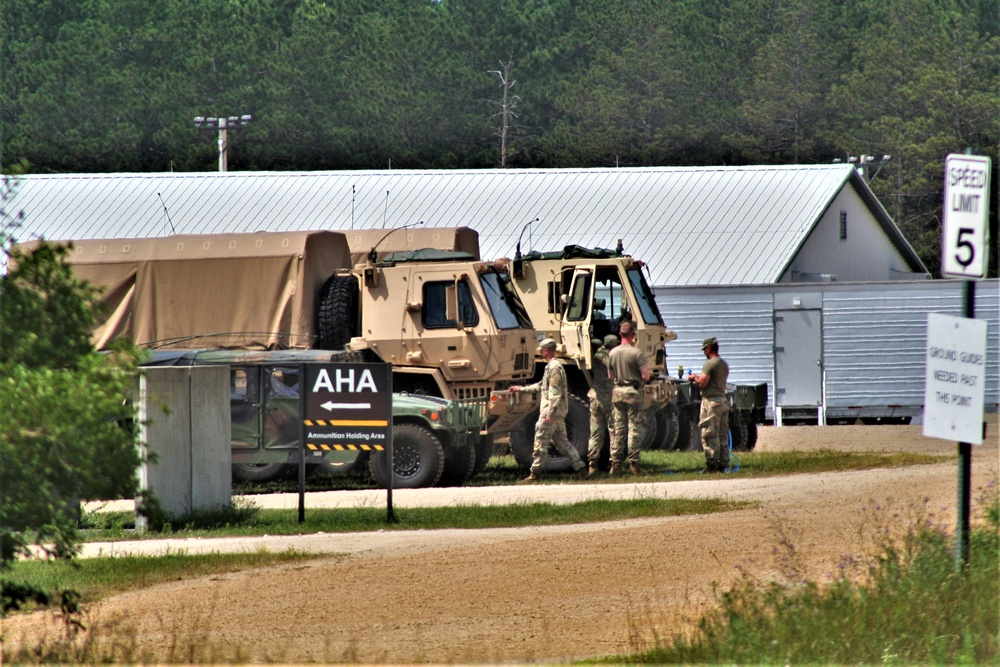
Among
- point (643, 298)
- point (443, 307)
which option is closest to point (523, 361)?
point (443, 307)

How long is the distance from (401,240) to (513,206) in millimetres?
15014

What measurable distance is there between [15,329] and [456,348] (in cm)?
1251

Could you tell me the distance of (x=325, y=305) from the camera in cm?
2070

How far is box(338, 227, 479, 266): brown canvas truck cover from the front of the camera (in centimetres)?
2256

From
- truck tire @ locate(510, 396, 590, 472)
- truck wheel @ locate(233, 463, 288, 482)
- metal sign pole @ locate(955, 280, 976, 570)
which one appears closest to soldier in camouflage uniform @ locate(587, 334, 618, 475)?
truck tire @ locate(510, 396, 590, 472)

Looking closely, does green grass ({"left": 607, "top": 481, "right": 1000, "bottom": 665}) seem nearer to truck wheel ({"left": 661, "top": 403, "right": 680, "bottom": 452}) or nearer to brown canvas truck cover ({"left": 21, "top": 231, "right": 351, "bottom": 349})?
brown canvas truck cover ({"left": 21, "top": 231, "right": 351, "bottom": 349})

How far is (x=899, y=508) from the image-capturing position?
1356 cm

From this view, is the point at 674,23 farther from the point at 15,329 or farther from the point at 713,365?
the point at 15,329

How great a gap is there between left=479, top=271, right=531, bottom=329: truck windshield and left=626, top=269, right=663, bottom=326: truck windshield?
2.17 m

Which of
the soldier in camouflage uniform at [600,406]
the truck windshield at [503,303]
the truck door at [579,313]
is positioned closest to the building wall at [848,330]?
the truck door at [579,313]

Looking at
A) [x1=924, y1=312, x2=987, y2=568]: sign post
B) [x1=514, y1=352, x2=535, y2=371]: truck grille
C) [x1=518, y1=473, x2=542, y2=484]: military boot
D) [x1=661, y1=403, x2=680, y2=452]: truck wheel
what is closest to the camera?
[x1=924, y1=312, x2=987, y2=568]: sign post

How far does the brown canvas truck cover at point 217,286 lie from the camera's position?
68.4 feet

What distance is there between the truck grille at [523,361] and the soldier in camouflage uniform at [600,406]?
96 cm

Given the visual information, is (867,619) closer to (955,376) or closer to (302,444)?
(955,376)
